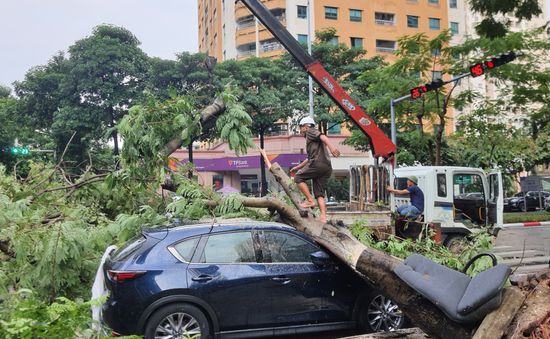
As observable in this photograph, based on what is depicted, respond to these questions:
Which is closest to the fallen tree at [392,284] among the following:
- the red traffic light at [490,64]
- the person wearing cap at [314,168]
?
the person wearing cap at [314,168]

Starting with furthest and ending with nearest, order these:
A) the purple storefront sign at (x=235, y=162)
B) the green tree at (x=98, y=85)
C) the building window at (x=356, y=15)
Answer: the building window at (x=356, y=15)
the purple storefront sign at (x=235, y=162)
the green tree at (x=98, y=85)

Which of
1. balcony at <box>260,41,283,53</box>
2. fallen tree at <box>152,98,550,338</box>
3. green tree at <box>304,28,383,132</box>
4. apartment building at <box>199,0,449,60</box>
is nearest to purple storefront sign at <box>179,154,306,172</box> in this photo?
green tree at <box>304,28,383,132</box>

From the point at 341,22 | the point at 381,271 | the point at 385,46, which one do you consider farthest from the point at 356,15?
the point at 381,271

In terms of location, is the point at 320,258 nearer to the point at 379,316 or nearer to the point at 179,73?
the point at 379,316

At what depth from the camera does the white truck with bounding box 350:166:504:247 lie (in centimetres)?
973

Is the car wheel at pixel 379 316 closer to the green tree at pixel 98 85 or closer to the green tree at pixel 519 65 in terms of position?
the green tree at pixel 519 65

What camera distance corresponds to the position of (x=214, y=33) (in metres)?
53.6

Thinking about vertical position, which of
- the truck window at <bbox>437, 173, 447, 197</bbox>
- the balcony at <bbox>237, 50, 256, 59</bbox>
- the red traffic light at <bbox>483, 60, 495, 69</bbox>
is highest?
the balcony at <bbox>237, 50, 256, 59</bbox>

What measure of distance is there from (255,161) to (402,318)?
31673 millimetres

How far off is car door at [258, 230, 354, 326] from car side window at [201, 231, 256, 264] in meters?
0.18

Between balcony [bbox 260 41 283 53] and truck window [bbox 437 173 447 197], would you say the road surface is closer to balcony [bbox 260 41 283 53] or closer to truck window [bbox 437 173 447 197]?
→ truck window [bbox 437 173 447 197]

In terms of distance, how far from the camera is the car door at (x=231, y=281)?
509cm

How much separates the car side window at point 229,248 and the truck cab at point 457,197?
550cm

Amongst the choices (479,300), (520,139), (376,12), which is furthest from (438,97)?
(376,12)
